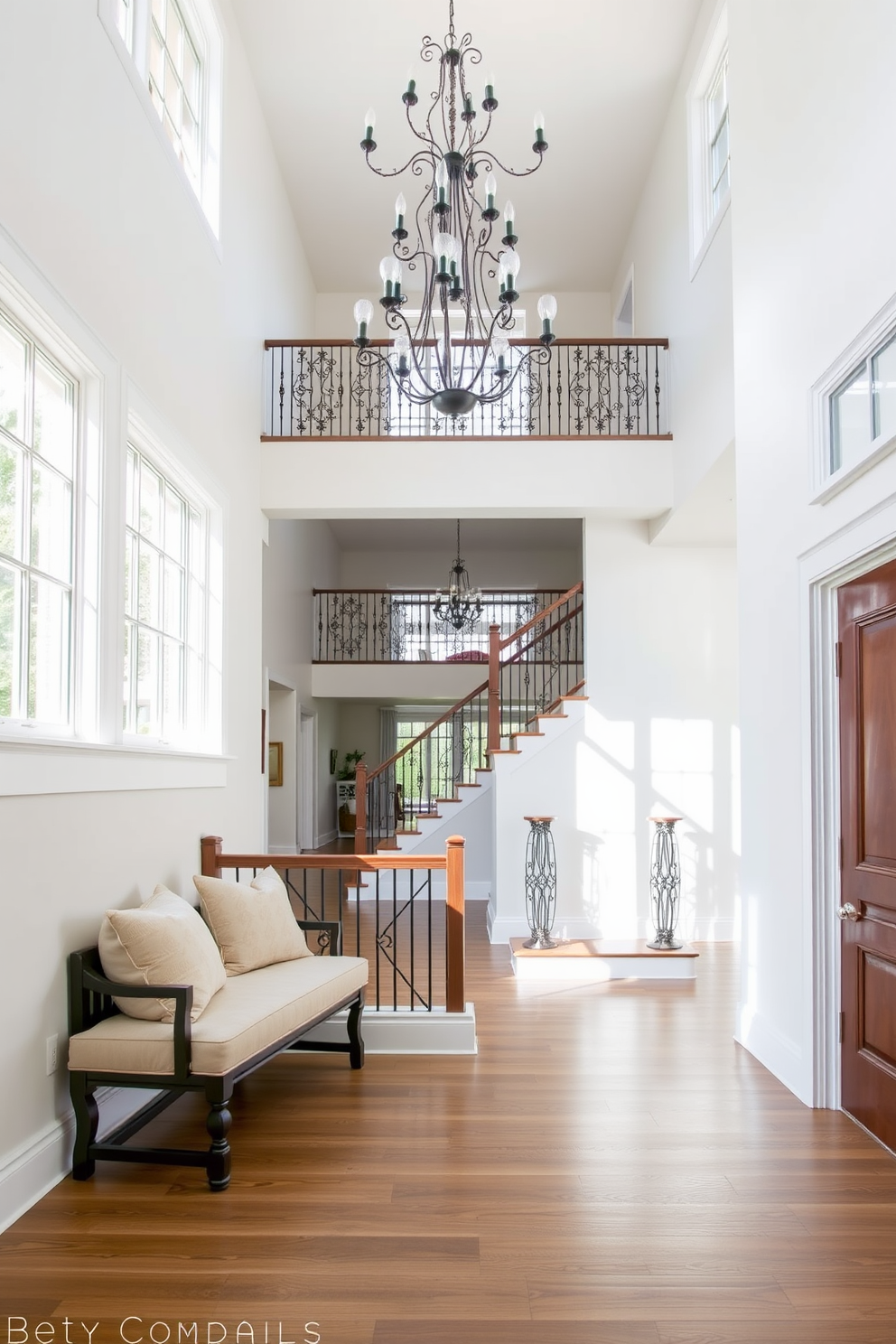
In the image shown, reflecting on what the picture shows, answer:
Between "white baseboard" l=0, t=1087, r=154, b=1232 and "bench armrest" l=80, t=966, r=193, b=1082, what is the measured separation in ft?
1.53

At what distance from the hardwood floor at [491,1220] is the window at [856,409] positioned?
2.49 meters

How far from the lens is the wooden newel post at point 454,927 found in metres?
4.85

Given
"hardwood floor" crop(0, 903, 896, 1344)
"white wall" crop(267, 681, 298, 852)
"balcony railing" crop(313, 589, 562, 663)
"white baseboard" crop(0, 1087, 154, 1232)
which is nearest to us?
"hardwood floor" crop(0, 903, 896, 1344)

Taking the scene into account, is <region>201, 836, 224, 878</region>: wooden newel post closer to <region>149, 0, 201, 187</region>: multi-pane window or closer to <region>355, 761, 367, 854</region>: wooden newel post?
<region>149, 0, 201, 187</region>: multi-pane window

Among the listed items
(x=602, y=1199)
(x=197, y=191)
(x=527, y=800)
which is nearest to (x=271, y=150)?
(x=197, y=191)

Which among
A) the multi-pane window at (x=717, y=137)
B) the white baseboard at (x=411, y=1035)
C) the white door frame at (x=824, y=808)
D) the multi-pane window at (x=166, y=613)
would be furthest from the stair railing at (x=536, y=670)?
the white door frame at (x=824, y=808)

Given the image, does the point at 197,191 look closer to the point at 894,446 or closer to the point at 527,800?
the point at 894,446

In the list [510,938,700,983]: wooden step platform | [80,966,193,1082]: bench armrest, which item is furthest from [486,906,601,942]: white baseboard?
[80,966,193,1082]: bench armrest

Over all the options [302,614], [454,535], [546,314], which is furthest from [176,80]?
[454,535]

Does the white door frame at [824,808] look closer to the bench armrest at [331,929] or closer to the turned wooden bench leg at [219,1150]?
the bench armrest at [331,929]

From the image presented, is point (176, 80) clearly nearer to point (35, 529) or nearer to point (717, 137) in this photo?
point (35, 529)

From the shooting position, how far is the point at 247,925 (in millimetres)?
4504

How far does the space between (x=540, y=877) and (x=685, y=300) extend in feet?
14.8

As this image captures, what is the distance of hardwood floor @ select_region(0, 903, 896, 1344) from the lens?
2516mm
